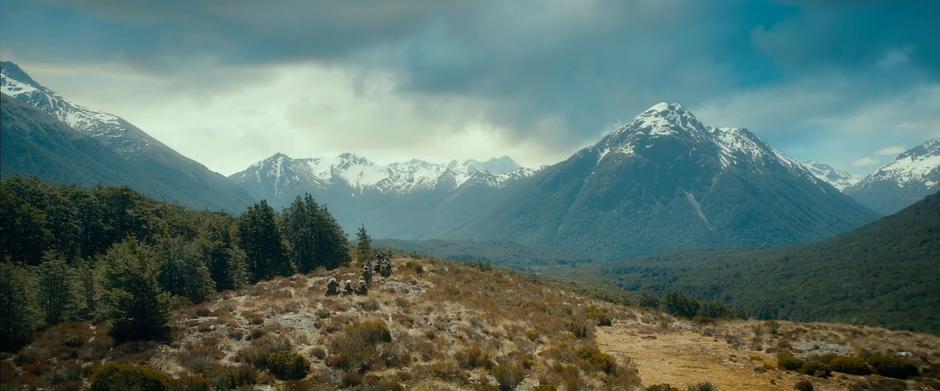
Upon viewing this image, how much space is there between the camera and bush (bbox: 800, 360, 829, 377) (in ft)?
78.1

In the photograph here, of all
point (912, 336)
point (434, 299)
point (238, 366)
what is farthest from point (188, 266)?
point (912, 336)

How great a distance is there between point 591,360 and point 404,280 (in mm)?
25220

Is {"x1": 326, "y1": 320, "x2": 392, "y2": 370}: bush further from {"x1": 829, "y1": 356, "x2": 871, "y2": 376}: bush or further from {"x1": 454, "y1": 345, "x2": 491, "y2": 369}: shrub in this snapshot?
{"x1": 829, "y1": 356, "x2": 871, "y2": 376}: bush

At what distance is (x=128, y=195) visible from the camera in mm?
74500

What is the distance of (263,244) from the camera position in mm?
64812

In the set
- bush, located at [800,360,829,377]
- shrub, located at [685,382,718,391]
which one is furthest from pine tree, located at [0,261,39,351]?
bush, located at [800,360,829,377]

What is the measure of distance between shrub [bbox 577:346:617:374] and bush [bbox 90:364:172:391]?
19175 mm

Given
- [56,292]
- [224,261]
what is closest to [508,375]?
[56,292]

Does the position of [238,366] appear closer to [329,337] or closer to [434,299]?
[329,337]

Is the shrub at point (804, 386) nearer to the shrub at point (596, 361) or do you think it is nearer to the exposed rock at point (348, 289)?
the shrub at point (596, 361)

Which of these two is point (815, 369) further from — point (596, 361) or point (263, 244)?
point (263, 244)

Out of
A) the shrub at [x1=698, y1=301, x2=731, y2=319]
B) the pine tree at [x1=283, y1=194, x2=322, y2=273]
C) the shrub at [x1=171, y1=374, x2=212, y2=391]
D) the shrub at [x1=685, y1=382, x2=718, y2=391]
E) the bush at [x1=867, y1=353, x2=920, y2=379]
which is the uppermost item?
the pine tree at [x1=283, y1=194, x2=322, y2=273]

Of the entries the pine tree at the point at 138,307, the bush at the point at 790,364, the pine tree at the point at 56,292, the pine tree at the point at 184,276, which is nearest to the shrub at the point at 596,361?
the bush at the point at 790,364

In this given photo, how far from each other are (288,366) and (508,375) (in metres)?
10.2
